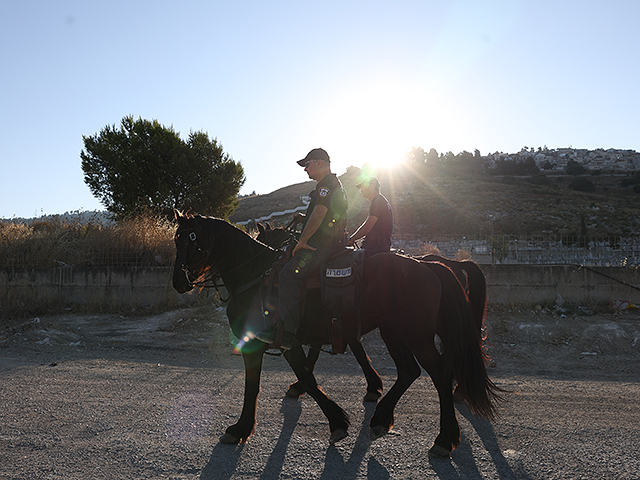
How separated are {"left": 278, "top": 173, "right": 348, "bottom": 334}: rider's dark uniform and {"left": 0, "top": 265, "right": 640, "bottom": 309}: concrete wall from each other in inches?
291

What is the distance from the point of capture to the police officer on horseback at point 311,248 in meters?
4.18

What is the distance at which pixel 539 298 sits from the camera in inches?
427

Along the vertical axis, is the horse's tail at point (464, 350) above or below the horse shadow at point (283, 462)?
above

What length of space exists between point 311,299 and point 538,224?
138 ft

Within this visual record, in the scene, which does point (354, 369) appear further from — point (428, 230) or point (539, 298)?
point (428, 230)

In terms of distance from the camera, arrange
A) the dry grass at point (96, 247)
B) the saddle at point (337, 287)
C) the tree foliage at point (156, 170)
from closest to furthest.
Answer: the saddle at point (337, 287) < the dry grass at point (96, 247) < the tree foliage at point (156, 170)

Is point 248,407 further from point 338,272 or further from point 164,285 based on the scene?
point 164,285

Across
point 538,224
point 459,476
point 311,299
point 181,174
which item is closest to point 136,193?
point 181,174

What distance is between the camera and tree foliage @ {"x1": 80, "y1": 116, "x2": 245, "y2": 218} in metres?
25.0

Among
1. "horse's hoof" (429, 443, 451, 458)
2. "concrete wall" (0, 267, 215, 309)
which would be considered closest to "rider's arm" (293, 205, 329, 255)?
"horse's hoof" (429, 443, 451, 458)

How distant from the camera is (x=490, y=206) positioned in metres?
48.8

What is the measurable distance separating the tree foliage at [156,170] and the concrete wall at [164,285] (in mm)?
11505

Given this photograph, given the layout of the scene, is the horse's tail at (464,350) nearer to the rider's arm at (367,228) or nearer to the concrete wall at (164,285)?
the rider's arm at (367,228)

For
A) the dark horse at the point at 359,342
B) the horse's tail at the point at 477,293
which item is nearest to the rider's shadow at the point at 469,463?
the dark horse at the point at 359,342
